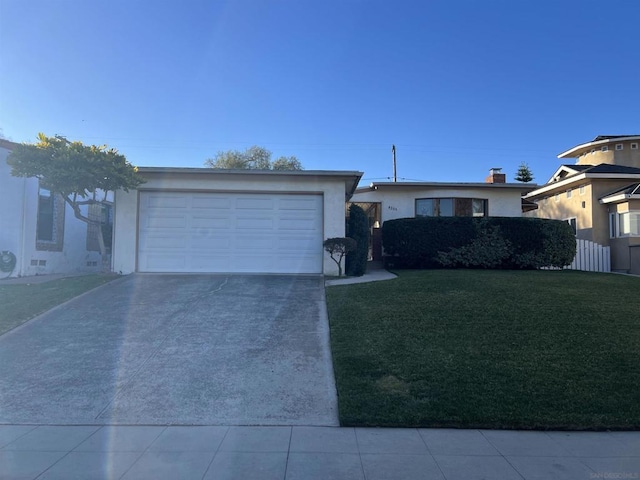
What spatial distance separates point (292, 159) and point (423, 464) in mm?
32225

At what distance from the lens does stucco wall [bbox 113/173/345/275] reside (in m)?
13.6

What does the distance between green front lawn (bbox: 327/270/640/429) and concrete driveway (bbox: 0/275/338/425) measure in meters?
Answer: 0.52

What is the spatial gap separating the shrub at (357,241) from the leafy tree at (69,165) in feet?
21.1

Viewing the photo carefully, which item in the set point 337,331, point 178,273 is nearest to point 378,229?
point 178,273

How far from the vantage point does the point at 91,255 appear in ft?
61.5

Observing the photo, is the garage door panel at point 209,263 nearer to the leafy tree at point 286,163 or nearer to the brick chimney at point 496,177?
the brick chimney at point 496,177

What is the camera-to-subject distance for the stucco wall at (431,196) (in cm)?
1884

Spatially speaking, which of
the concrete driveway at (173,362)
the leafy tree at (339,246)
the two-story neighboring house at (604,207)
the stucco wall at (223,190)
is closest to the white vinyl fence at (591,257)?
the two-story neighboring house at (604,207)

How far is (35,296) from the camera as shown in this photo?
429 inches

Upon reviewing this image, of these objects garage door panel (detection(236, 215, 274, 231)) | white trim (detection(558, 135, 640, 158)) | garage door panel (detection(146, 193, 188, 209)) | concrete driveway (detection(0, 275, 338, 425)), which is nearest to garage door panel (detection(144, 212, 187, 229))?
garage door panel (detection(146, 193, 188, 209))

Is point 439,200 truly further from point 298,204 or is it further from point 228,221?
point 228,221

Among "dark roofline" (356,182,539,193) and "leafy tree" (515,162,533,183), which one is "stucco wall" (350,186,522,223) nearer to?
"dark roofline" (356,182,539,193)

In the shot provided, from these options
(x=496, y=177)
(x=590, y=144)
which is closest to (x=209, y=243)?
(x=496, y=177)

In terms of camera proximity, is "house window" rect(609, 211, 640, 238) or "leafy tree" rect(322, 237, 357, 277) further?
"house window" rect(609, 211, 640, 238)
